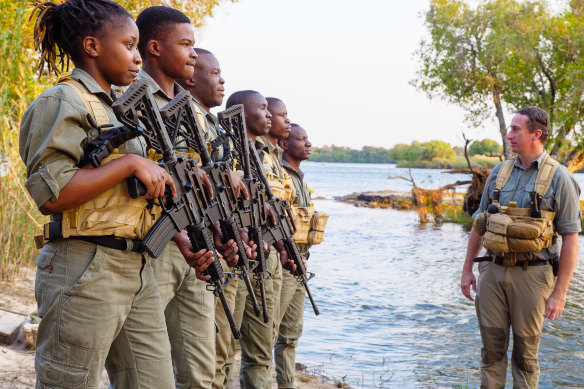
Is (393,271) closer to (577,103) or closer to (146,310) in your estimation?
(577,103)

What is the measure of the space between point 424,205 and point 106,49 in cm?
2193

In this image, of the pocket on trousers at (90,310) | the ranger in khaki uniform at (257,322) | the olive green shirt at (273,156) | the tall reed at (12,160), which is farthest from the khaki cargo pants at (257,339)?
the tall reed at (12,160)

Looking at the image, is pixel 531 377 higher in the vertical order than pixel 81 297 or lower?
lower

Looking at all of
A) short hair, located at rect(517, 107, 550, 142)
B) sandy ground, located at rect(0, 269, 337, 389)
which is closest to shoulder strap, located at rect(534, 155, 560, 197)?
short hair, located at rect(517, 107, 550, 142)

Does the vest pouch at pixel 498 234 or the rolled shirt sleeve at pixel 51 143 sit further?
the vest pouch at pixel 498 234

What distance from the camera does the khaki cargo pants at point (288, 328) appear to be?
16.4ft

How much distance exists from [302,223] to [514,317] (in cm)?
180

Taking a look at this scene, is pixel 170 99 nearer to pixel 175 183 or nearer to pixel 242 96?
pixel 175 183

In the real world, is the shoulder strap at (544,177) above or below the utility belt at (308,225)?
above

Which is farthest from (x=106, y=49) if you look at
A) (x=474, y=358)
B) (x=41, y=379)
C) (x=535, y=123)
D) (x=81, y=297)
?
(x=474, y=358)

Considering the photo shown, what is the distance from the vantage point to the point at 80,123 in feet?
7.78

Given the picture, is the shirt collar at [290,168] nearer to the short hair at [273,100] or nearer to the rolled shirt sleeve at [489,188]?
the short hair at [273,100]

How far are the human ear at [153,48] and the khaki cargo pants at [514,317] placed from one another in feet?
9.47

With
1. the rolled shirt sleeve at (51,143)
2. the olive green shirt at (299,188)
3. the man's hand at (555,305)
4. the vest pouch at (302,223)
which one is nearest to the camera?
the rolled shirt sleeve at (51,143)
